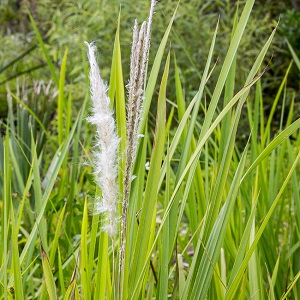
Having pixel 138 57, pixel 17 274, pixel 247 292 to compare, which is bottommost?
pixel 247 292

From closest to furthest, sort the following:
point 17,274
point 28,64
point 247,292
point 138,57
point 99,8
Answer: point 138,57 → point 17,274 → point 247,292 → point 99,8 → point 28,64

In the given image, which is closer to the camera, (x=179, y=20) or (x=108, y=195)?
(x=108, y=195)

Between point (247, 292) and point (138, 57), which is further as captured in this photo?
point (247, 292)

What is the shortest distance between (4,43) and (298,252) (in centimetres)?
548

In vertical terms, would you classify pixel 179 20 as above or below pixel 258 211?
above

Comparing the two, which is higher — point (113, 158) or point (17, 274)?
point (113, 158)

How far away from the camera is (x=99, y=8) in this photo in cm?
500

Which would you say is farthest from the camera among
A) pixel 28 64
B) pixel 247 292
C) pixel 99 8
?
pixel 28 64

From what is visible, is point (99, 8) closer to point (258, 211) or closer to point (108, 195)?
point (258, 211)

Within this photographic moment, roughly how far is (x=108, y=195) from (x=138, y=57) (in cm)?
15

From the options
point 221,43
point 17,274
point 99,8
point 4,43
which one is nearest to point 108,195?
point 17,274

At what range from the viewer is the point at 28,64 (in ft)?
20.0

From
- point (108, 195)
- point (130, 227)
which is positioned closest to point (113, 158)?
point (108, 195)

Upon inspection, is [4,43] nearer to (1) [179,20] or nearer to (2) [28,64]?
(2) [28,64]
